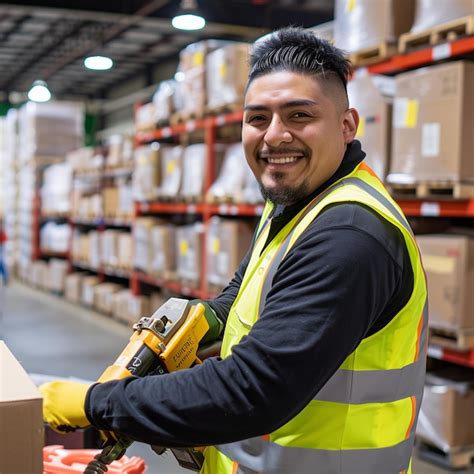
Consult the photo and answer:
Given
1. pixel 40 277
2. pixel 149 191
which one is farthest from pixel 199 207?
pixel 40 277

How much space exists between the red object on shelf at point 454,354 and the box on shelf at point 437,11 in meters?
2.04

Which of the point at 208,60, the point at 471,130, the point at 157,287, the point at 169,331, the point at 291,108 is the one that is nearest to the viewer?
the point at 291,108

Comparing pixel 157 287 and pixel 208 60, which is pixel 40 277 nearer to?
pixel 157 287

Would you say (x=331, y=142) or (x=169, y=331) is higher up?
(x=331, y=142)

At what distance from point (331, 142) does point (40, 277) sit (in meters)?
12.7

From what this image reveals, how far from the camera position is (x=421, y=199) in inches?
177

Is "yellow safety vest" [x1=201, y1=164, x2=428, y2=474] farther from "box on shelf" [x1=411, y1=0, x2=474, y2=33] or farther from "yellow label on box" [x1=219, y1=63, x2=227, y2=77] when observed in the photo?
"yellow label on box" [x1=219, y1=63, x2=227, y2=77]

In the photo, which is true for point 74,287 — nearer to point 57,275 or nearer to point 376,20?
point 57,275

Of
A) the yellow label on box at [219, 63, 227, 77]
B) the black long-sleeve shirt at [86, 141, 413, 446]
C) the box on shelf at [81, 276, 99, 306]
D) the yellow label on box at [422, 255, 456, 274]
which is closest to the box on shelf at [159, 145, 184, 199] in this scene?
the yellow label on box at [219, 63, 227, 77]

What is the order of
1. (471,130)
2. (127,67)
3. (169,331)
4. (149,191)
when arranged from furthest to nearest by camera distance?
(127,67)
(149,191)
(471,130)
(169,331)

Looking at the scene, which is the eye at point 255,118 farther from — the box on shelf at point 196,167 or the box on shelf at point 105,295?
the box on shelf at point 105,295

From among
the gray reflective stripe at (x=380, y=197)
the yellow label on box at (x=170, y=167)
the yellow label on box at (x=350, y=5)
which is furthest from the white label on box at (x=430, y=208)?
the yellow label on box at (x=170, y=167)

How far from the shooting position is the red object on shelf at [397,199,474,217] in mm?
4164

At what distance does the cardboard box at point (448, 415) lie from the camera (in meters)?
4.28
